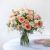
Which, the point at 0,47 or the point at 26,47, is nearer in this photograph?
the point at 26,47

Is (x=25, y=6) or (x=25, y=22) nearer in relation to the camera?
(x=25, y=22)

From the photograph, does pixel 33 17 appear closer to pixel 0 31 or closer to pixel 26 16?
pixel 26 16

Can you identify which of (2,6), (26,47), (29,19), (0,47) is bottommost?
(0,47)

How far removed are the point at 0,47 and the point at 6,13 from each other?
597 millimetres

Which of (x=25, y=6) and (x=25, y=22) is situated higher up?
(x=25, y=6)

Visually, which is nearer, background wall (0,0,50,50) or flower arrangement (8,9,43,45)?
flower arrangement (8,9,43,45)

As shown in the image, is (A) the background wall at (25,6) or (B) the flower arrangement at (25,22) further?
(A) the background wall at (25,6)

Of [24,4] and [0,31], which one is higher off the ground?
[24,4]

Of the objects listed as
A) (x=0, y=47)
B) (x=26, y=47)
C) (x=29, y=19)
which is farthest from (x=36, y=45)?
(x=0, y=47)

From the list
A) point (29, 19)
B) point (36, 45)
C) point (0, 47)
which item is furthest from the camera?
point (0, 47)

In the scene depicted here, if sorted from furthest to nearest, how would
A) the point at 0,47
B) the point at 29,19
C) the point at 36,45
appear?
1. the point at 0,47
2. the point at 36,45
3. the point at 29,19

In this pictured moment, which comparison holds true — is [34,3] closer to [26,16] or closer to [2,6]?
[2,6]

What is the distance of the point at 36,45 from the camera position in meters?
1.81

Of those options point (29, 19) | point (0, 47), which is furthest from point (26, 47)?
point (0, 47)
